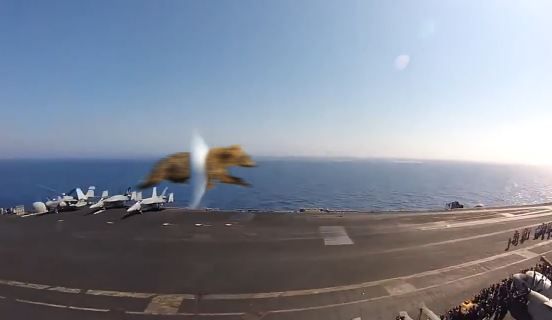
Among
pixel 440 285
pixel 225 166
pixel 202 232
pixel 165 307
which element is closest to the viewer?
pixel 225 166

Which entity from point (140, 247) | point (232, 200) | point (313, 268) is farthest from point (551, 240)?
point (232, 200)

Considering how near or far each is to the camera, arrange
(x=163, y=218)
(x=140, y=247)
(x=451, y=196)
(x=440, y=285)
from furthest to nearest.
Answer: (x=451, y=196) → (x=163, y=218) → (x=140, y=247) → (x=440, y=285)

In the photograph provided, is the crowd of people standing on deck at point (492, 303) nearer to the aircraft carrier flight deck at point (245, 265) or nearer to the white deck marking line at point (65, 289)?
the aircraft carrier flight deck at point (245, 265)

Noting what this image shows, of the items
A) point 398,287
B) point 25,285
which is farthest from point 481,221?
point 25,285

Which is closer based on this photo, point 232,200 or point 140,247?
point 140,247

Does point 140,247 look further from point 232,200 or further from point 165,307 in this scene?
point 232,200

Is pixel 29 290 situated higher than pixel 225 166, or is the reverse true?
pixel 225 166

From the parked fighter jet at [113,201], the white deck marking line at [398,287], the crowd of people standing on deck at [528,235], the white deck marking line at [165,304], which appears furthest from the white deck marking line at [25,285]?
the crowd of people standing on deck at [528,235]
